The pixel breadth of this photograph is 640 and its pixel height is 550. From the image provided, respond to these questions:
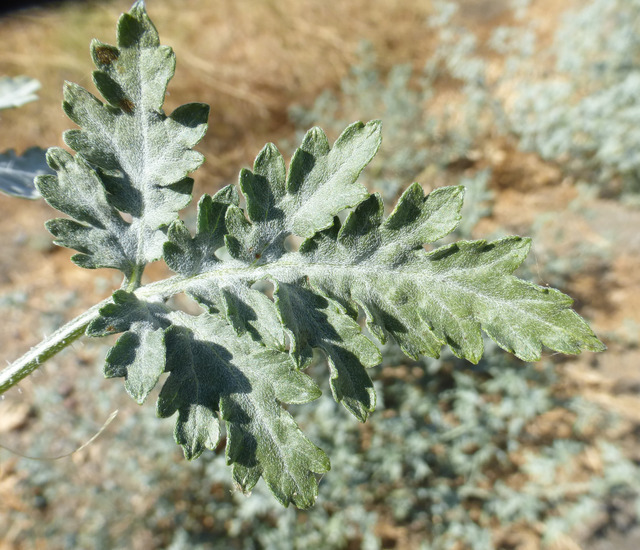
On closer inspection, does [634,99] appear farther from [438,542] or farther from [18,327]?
[18,327]

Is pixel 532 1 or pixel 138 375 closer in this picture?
pixel 138 375

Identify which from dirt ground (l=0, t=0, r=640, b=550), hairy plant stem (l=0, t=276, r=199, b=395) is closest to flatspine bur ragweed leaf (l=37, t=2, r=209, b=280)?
hairy plant stem (l=0, t=276, r=199, b=395)

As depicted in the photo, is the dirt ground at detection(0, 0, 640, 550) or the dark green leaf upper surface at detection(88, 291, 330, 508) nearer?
the dark green leaf upper surface at detection(88, 291, 330, 508)

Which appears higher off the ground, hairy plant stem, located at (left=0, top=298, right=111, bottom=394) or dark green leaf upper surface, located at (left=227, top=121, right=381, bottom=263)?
dark green leaf upper surface, located at (left=227, top=121, right=381, bottom=263)

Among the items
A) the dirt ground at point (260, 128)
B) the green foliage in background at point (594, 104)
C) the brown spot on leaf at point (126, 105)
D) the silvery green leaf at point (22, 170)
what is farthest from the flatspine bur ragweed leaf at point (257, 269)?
the green foliage in background at point (594, 104)

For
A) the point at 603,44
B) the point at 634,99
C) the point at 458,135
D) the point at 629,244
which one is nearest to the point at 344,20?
the point at 458,135

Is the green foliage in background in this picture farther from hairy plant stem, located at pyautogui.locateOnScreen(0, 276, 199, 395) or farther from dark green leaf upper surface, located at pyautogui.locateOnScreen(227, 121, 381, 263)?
hairy plant stem, located at pyautogui.locateOnScreen(0, 276, 199, 395)

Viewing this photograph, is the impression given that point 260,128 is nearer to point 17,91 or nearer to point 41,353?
point 17,91

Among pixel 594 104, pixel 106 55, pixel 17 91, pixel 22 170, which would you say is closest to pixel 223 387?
pixel 106 55
